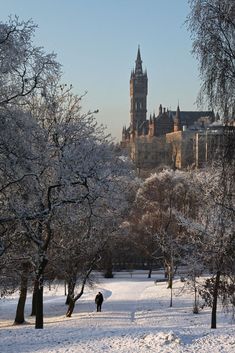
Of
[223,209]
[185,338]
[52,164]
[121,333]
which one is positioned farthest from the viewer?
[121,333]

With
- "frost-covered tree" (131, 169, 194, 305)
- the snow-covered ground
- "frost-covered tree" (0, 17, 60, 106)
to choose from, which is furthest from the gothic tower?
"frost-covered tree" (0, 17, 60, 106)

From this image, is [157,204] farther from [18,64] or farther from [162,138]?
[162,138]

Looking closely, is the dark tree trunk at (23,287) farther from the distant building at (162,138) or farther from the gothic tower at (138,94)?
the gothic tower at (138,94)

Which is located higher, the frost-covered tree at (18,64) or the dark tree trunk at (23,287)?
the frost-covered tree at (18,64)

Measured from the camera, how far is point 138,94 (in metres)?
178

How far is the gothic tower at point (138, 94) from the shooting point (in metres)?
173

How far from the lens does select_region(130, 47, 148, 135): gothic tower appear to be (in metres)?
173

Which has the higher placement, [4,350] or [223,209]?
[223,209]

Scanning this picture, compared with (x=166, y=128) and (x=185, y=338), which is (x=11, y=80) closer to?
(x=185, y=338)

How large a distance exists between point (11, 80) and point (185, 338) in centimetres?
822

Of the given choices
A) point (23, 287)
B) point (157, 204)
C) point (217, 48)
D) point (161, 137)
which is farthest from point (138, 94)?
point (217, 48)

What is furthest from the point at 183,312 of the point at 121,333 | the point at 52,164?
the point at 52,164

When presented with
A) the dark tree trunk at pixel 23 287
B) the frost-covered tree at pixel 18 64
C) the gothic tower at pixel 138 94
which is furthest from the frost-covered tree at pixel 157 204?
the gothic tower at pixel 138 94

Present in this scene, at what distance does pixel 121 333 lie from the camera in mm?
15656
